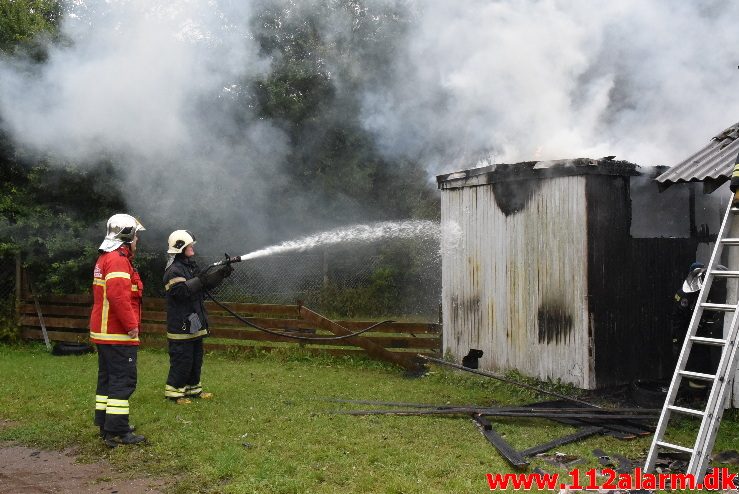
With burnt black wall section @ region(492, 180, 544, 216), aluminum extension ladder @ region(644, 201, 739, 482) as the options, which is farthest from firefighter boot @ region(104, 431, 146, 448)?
burnt black wall section @ region(492, 180, 544, 216)

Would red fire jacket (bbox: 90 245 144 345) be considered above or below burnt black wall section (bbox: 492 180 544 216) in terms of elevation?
below

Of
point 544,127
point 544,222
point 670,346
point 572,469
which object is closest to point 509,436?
point 572,469

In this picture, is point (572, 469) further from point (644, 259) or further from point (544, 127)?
point (544, 127)

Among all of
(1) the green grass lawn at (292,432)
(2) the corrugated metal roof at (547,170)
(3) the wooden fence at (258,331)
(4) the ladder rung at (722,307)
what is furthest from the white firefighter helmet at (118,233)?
(4) the ladder rung at (722,307)

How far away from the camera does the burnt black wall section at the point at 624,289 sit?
7602mm

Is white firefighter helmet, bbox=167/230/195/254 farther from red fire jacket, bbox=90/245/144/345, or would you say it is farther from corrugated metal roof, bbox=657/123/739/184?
corrugated metal roof, bbox=657/123/739/184

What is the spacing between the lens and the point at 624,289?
7.84m

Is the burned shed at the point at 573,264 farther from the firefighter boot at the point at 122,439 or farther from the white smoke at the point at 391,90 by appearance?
the firefighter boot at the point at 122,439

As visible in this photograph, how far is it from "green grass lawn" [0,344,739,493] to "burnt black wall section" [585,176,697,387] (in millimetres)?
1217

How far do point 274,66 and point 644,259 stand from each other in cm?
981

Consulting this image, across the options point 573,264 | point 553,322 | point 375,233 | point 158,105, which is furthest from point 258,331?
point 375,233

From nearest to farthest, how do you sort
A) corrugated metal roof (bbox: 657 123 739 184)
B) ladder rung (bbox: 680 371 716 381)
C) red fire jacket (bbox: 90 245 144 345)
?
ladder rung (bbox: 680 371 716 381), red fire jacket (bbox: 90 245 144 345), corrugated metal roof (bbox: 657 123 739 184)

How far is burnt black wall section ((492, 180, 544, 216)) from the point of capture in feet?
26.8

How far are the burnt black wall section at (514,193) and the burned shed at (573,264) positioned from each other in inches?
0.5
